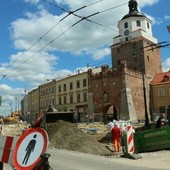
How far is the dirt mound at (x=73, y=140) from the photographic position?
61.3 feet

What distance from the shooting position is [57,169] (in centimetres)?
1119

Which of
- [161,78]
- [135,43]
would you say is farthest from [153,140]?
[135,43]

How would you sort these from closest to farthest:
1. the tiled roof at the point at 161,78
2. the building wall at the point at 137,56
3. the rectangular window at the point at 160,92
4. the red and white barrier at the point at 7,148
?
1. the red and white barrier at the point at 7,148
2. the tiled roof at the point at 161,78
3. the rectangular window at the point at 160,92
4. the building wall at the point at 137,56

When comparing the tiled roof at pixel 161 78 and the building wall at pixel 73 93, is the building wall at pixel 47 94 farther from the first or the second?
the tiled roof at pixel 161 78

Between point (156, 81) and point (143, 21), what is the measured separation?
12.7 meters

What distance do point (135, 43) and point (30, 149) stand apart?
207 ft

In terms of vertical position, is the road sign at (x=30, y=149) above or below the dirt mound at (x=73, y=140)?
above

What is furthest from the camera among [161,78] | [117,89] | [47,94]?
[47,94]

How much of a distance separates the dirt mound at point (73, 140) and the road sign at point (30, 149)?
13872 millimetres

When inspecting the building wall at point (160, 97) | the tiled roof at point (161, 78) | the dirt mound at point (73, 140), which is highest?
the tiled roof at point (161, 78)

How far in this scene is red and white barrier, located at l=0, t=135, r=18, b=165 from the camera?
4.70 m

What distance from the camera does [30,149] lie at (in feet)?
14.3

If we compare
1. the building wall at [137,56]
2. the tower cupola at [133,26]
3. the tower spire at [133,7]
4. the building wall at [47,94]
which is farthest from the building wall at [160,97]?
the building wall at [47,94]

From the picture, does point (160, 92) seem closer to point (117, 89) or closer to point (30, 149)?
point (117, 89)
